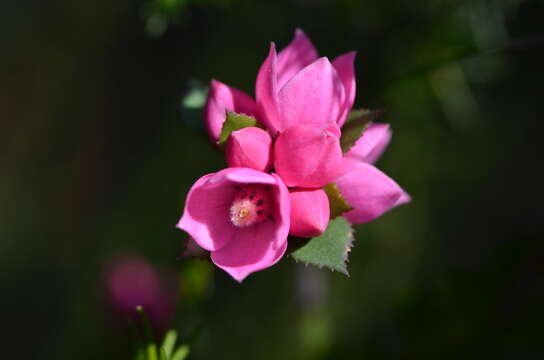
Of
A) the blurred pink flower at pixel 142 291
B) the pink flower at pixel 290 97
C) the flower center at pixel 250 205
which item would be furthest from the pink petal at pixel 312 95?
the blurred pink flower at pixel 142 291

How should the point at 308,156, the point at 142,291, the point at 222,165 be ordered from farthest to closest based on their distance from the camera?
the point at 222,165, the point at 142,291, the point at 308,156

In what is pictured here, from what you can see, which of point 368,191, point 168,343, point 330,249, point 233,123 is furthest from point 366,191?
point 168,343

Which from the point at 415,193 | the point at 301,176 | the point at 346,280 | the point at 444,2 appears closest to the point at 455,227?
the point at 415,193

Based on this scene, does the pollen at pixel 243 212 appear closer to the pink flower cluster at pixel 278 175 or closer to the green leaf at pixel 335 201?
the pink flower cluster at pixel 278 175

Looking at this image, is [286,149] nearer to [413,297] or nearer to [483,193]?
[413,297]

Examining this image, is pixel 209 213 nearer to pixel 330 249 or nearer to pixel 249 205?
pixel 249 205

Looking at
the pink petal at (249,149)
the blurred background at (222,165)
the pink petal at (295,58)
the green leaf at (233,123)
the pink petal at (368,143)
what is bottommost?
the blurred background at (222,165)
